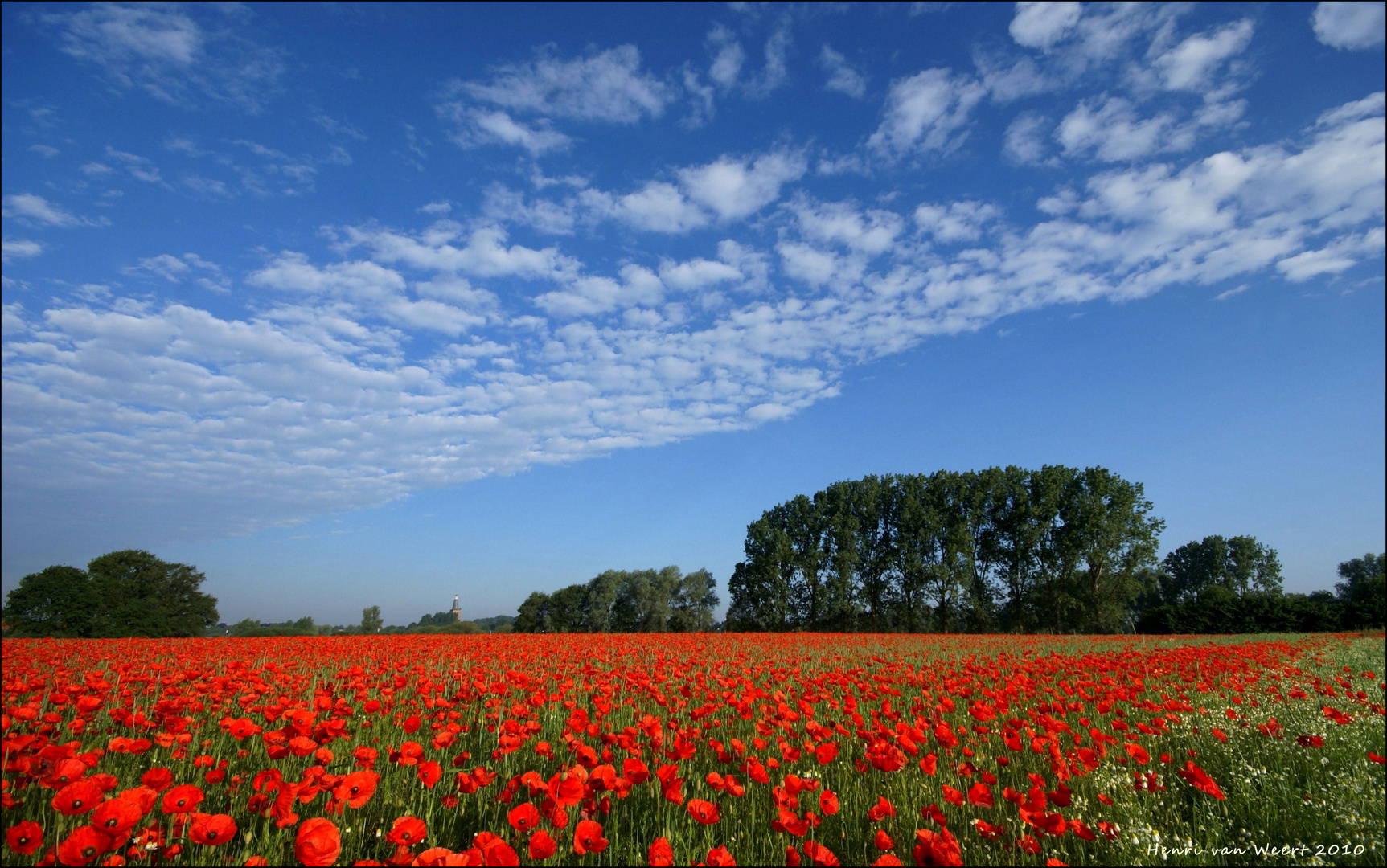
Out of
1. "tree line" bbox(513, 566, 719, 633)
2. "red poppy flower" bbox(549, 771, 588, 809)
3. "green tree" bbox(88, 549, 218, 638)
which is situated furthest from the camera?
"tree line" bbox(513, 566, 719, 633)

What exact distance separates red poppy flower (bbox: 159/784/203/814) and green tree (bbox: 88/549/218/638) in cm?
3338

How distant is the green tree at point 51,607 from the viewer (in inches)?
1037

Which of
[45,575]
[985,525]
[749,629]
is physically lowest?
[749,629]

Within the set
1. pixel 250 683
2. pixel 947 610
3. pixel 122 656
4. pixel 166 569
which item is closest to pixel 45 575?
pixel 166 569

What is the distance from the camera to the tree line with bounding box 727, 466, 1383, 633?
4059cm

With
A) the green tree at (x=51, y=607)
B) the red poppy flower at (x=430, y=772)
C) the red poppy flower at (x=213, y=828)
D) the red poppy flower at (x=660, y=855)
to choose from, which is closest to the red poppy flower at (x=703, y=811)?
the red poppy flower at (x=660, y=855)

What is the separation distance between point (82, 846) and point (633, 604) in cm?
5683

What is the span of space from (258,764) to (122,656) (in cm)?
927

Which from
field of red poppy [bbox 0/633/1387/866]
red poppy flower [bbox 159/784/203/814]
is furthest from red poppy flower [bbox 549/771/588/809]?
red poppy flower [bbox 159/784/203/814]

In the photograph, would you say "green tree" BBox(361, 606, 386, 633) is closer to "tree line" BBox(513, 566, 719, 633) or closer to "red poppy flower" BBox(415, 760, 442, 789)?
"tree line" BBox(513, 566, 719, 633)

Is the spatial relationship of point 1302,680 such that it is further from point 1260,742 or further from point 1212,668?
point 1260,742

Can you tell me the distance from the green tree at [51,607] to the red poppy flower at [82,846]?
34759 millimetres

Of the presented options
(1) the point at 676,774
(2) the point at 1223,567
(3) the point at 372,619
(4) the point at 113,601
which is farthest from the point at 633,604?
(2) the point at 1223,567

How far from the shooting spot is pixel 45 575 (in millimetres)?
27672
